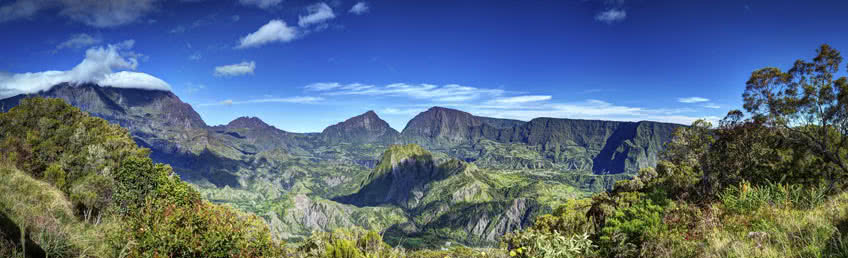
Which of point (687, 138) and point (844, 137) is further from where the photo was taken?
point (687, 138)

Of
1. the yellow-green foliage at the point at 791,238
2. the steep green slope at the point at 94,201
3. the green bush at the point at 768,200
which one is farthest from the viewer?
the steep green slope at the point at 94,201

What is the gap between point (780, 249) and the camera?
7469 millimetres

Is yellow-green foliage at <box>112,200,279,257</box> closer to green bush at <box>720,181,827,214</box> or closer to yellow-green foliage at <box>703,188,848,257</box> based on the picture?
yellow-green foliage at <box>703,188,848,257</box>

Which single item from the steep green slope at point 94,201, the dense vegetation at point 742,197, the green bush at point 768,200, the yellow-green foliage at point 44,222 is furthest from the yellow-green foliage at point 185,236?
the green bush at point 768,200

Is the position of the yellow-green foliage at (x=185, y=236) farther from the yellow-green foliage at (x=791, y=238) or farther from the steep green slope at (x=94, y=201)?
the yellow-green foliage at (x=791, y=238)

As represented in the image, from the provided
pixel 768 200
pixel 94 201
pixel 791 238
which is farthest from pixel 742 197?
pixel 94 201

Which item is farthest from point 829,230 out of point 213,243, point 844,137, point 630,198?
point 844,137

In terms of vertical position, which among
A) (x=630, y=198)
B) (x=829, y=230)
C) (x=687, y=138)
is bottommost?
(x=630, y=198)

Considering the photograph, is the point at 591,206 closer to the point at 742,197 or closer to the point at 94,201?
the point at 742,197

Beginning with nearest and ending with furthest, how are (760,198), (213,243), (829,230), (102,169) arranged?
(829,230)
(760,198)
(213,243)
(102,169)

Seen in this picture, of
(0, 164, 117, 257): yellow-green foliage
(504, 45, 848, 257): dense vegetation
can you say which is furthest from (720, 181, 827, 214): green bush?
(0, 164, 117, 257): yellow-green foliage

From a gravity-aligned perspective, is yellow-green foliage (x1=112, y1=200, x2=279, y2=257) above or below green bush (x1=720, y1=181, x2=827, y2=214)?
below

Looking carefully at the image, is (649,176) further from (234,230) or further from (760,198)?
(234,230)

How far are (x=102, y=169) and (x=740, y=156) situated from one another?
247ft
